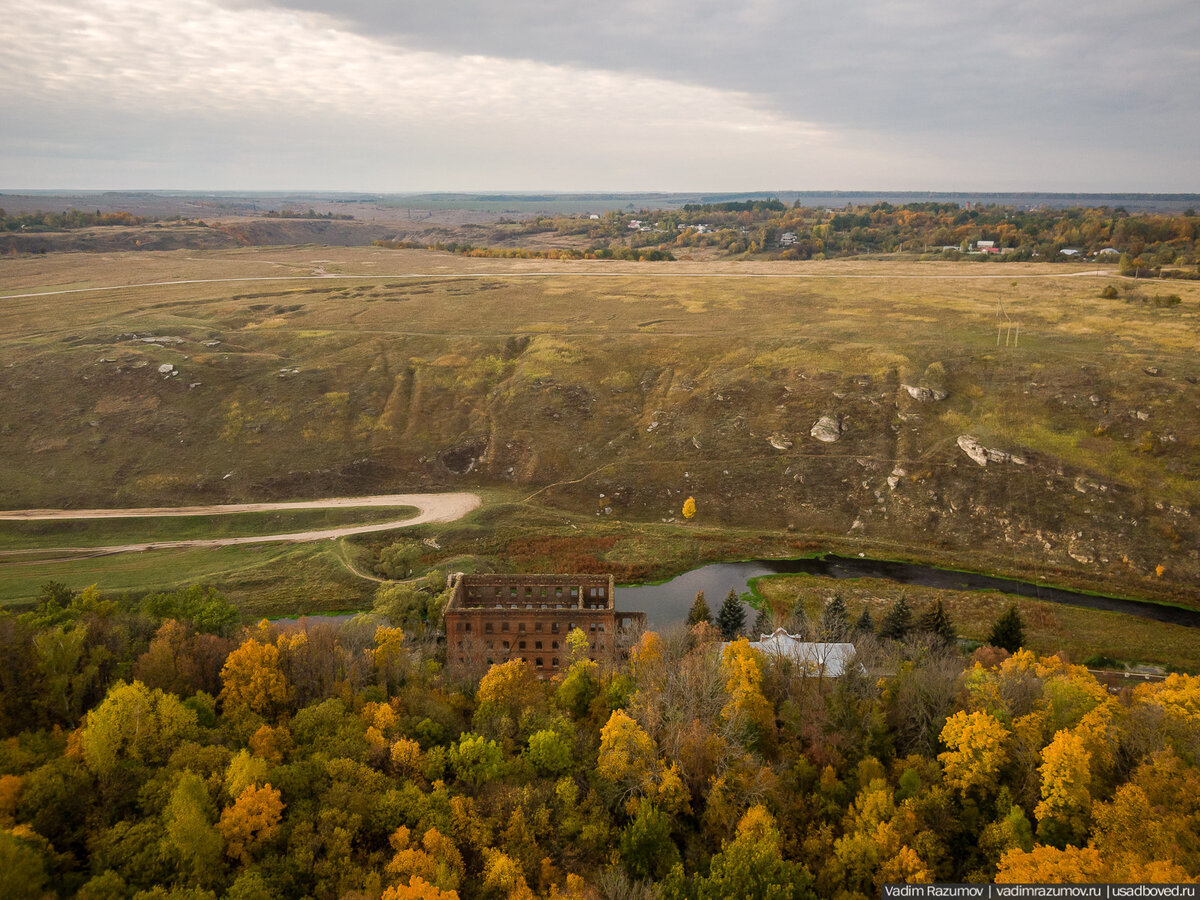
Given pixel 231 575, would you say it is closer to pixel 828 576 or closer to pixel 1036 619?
pixel 828 576

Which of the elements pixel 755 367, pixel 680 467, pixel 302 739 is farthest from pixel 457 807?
pixel 755 367

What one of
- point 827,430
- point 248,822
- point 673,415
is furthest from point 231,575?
point 827,430

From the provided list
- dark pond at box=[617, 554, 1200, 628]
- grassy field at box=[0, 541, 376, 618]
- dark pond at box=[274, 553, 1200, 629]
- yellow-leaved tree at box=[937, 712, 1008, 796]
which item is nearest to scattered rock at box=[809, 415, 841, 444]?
dark pond at box=[274, 553, 1200, 629]

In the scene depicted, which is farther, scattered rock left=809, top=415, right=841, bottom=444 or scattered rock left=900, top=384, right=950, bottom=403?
scattered rock left=900, top=384, right=950, bottom=403

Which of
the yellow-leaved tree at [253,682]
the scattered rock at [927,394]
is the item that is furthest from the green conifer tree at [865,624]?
the scattered rock at [927,394]

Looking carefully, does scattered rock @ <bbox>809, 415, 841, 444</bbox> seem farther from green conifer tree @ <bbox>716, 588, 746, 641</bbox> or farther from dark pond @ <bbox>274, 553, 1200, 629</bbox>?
green conifer tree @ <bbox>716, 588, 746, 641</bbox>

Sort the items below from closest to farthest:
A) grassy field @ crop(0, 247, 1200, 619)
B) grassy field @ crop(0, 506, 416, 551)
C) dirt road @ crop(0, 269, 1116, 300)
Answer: grassy field @ crop(0, 506, 416, 551)
grassy field @ crop(0, 247, 1200, 619)
dirt road @ crop(0, 269, 1116, 300)
